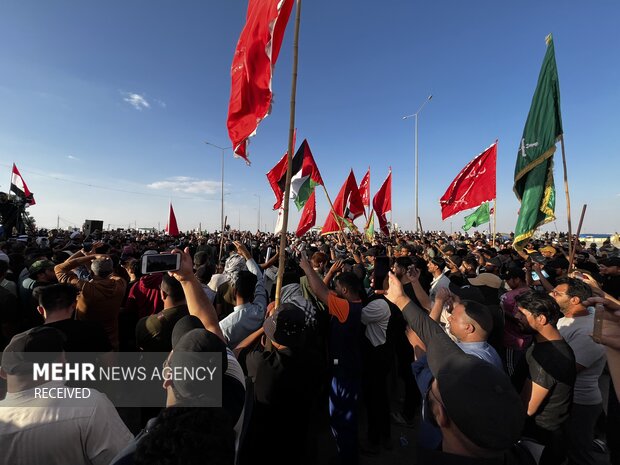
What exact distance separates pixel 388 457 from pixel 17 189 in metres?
24.6

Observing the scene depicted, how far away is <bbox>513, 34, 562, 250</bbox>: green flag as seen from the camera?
5105 millimetres

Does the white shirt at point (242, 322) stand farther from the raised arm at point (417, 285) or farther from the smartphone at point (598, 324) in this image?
the smartphone at point (598, 324)

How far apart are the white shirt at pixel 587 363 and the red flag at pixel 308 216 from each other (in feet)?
20.9

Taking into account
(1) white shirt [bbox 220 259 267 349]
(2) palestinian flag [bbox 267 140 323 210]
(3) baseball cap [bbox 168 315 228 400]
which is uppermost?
(2) palestinian flag [bbox 267 140 323 210]

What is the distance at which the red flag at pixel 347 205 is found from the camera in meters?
9.73

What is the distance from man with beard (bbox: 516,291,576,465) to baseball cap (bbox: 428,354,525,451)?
1477mm

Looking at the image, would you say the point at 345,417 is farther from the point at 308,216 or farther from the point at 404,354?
the point at 308,216

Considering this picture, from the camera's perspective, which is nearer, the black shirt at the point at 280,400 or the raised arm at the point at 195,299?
the black shirt at the point at 280,400

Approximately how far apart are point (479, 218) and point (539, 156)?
10811 mm

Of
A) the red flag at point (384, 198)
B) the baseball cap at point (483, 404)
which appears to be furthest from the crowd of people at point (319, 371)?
the red flag at point (384, 198)

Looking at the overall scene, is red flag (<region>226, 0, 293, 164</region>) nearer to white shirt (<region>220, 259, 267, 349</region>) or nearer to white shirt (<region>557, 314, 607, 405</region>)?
white shirt (<region>220, 259, 267, 349</region>)

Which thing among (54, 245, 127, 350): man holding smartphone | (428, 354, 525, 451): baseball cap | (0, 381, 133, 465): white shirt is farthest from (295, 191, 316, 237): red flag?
(428, 354, 525, 451): baseball cap

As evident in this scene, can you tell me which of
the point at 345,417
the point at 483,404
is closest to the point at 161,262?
the point at 483,404

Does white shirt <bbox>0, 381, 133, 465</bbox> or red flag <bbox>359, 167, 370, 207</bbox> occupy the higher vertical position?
red flag <bbox>359, 167, 370, 207</bbox>
